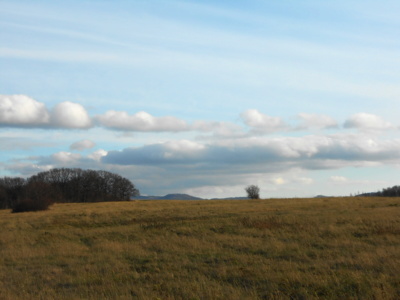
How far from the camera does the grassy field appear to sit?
36.6 feet

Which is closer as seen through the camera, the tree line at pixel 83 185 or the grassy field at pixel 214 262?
the grassy field at pixel 214 262

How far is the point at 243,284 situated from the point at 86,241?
14.4m

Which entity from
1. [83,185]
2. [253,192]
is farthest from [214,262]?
[83,185]

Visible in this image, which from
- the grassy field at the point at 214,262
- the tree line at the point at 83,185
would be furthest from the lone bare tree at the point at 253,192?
the grassy field at the point at 214,262

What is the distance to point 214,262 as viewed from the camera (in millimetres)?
15688

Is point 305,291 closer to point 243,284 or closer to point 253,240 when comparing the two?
point 243,284

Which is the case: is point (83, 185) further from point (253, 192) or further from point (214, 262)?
point (214, 262)

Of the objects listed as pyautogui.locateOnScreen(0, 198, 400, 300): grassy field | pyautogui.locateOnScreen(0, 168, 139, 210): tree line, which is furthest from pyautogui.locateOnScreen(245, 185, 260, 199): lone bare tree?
pyautogui.locateOnScreen(0, 198, 400, 300): grassy field

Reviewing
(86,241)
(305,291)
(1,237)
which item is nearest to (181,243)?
(86,241)

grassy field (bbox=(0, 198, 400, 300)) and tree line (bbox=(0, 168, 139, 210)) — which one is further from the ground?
tree line (bbox=(0, 168, 139, 210))

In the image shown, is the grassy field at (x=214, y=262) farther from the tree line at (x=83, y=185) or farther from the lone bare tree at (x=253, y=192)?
the tree line at (x=83, y=185)

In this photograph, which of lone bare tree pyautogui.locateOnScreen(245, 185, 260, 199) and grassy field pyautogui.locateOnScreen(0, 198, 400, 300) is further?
lone bare tree pyautogui.locateOnScreen(245, 185, 260, 199)

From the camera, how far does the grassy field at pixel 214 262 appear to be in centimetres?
1116

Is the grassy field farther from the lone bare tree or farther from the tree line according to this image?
the tree line
